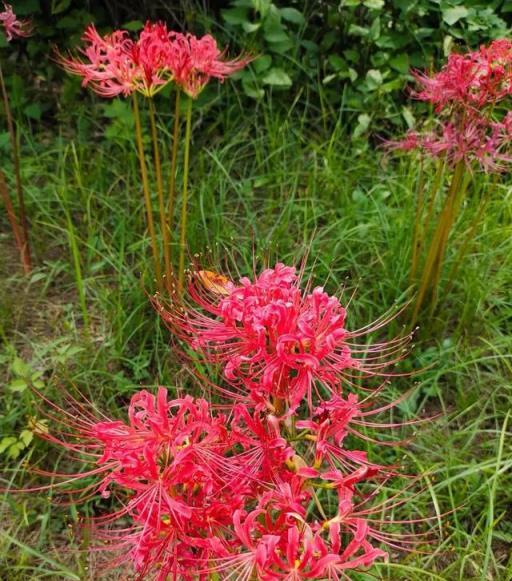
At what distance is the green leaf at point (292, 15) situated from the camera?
393cm

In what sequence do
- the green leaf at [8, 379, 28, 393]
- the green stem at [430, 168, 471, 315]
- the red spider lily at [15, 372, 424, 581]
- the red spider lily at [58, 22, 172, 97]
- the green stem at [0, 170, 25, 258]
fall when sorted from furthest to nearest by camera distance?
the green stem at [0, 170, 25, 258], the green stem at [430, 168, 471, 315], the green leaf at [8, 379, 28, 393], the red spider lily at [58, 22, 172, 97], the red spider lily at [15, 372, 424, 581]

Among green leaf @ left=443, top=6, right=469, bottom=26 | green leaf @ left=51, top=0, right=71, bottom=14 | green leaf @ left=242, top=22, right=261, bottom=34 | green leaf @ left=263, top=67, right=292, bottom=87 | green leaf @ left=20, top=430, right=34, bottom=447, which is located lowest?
green leaf @ left=20, top=430, right=34, bottom=447

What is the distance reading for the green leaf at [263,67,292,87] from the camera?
12.6 feet

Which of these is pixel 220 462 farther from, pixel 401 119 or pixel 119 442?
Answer: pixel 401 119

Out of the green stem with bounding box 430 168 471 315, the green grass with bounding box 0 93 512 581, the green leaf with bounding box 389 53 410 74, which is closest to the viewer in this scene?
the green grass with bounding box 0 93 512 581

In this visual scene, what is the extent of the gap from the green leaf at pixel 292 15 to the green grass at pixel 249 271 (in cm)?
46

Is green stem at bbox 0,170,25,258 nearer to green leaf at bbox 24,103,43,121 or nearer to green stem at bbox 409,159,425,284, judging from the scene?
green leaf at bbox 24,103,43,121

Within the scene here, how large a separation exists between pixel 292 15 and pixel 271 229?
1.33 meters

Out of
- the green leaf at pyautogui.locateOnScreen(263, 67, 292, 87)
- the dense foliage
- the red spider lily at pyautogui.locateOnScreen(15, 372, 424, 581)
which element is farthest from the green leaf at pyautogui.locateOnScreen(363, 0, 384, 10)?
the red spider lily at pyautogui.locateOnScreen(15, 372, 424, 581)

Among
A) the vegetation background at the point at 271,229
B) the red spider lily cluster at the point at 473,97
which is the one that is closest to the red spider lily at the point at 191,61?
the vegetation background at the point at 271,229

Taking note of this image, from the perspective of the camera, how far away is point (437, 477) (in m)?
2.54

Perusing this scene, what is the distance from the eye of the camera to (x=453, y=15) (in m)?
3.87

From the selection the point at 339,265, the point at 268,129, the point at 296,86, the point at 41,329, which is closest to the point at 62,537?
the point at 41,329

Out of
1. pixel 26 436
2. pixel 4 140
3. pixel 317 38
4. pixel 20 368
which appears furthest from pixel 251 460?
pixel 317 38
